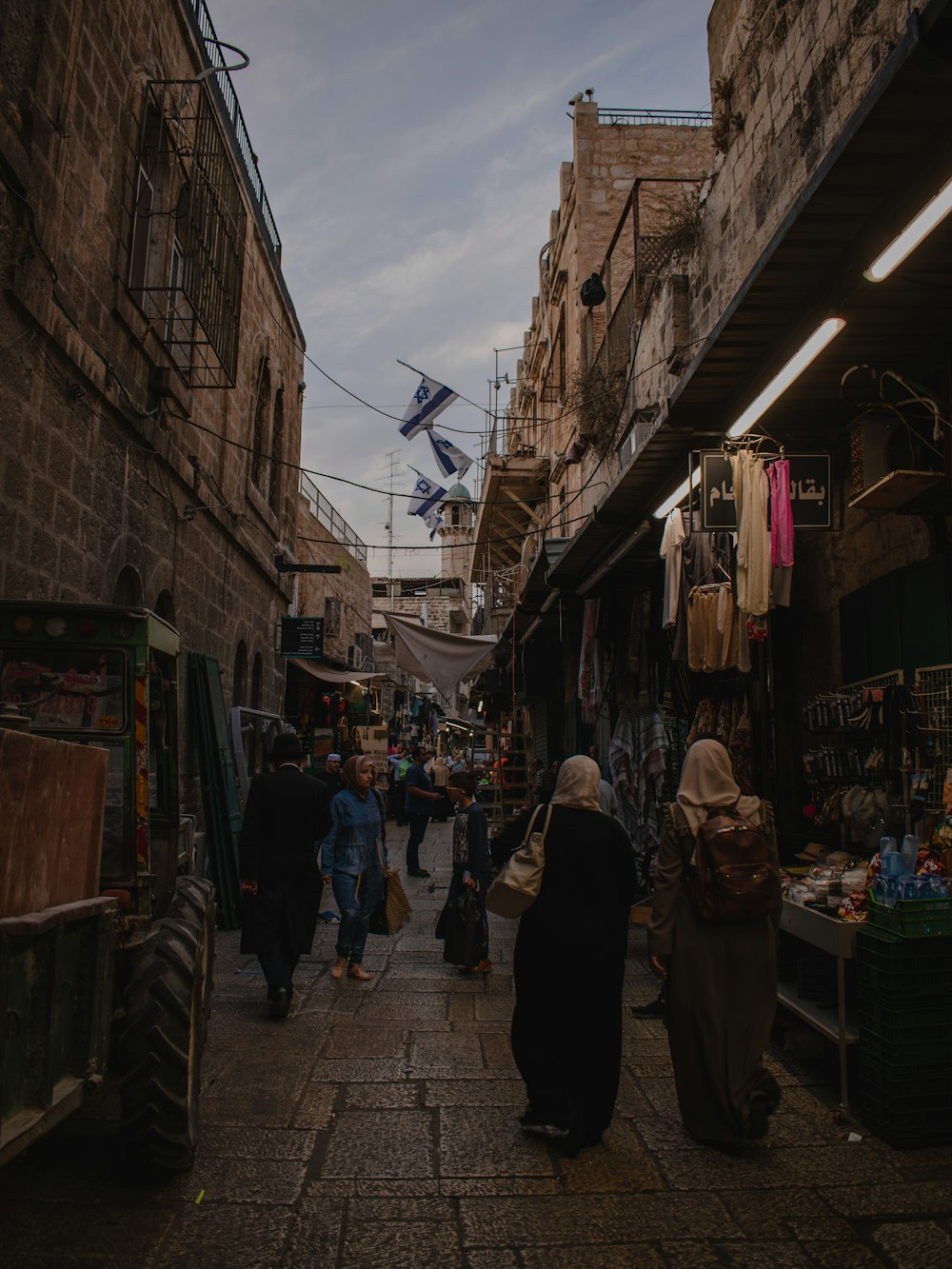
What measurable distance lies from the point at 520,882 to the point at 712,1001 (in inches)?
39.9

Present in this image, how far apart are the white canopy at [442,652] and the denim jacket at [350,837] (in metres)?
8.39

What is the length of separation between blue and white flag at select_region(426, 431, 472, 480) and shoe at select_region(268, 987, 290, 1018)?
1269 cm

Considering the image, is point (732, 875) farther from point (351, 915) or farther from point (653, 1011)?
point (351, 915)

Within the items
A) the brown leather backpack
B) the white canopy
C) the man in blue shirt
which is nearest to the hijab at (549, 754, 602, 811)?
the brown leather backpack

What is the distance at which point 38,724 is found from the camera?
4.18 metres

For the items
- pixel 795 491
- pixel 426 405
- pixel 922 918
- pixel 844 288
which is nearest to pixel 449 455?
pixel 426 405

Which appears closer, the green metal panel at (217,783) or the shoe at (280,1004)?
the shoe at (280,1004)

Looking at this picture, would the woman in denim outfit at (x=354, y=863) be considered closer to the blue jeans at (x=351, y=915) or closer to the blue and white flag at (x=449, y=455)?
the blue jeans at (x=351, y=915)

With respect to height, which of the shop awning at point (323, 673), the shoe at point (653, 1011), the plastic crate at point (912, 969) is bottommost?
the shoe at point (653, 1011)

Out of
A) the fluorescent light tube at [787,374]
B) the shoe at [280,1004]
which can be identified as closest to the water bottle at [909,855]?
the fluorescent light tube at [787,374]

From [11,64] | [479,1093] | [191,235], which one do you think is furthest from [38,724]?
[191,235]

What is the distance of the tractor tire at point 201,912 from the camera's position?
14.4ft

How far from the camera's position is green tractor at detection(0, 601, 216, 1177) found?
8.54 ft

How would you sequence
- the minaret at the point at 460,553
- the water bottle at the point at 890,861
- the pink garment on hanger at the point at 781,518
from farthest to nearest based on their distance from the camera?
the minaret at the point at 460,553
the pink garment on hanger at the point at 781,518
the water bottle at the point at 890,861
